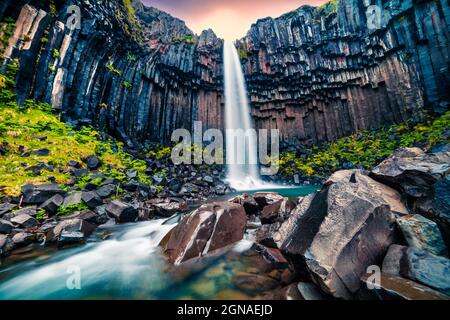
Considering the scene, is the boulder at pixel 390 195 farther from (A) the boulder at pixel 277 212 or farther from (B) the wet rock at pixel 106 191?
(B) the wet rock at pixel 106 191

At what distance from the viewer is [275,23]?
101 ft

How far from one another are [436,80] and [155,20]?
36.3m

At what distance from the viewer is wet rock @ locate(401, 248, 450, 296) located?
2.44 metres

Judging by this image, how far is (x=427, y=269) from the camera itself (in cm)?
261

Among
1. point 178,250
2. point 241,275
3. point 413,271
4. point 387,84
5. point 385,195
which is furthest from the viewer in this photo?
point 387,84

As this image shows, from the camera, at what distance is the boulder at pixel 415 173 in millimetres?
4027

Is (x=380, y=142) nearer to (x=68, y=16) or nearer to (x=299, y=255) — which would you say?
(x=299, y=255)

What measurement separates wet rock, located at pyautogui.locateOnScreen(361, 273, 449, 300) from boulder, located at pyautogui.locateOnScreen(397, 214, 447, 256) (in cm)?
92

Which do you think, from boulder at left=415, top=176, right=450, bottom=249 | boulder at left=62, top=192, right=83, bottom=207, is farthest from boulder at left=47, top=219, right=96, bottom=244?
boulder at left=415, top=176, right=450, bottom=249

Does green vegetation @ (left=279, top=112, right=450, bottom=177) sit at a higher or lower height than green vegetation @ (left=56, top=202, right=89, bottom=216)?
higher

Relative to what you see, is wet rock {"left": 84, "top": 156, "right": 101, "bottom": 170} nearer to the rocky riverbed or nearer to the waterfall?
the rocky riverbed

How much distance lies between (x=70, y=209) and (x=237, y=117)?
26.3 meters

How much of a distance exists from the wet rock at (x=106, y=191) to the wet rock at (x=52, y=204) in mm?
1654
